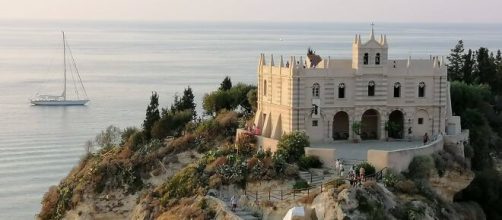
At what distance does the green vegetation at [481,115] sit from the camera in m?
44.3

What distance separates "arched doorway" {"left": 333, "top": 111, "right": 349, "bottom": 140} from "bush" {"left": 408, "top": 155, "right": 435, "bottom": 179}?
21.3 ft

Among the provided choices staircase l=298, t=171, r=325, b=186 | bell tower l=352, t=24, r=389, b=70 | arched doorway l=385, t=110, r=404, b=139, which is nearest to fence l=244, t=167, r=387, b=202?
staircase l=298, t=171, r=325, b=186

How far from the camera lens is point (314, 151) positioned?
131 feet

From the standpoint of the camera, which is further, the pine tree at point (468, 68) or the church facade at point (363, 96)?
the pine tree at point (468, 68)

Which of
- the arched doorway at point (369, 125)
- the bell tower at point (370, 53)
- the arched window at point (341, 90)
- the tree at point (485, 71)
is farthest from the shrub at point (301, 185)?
the tree at point (485, 71)

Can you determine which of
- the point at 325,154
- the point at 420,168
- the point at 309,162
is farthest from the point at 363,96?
the point at 309,162

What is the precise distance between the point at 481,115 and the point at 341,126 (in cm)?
1125

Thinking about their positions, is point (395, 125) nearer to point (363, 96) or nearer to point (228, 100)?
point (363, 96)

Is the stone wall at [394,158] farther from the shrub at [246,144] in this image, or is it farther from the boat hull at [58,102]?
the boat hull at [58,102]

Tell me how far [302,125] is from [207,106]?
17176mm

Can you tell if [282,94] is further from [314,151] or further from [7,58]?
[7,58]

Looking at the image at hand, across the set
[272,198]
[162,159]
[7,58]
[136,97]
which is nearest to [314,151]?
[272,198]

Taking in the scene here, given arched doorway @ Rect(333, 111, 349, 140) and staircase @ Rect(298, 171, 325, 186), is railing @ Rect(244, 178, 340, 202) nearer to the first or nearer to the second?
staircase @ Rect(298, 171, 325, 186)

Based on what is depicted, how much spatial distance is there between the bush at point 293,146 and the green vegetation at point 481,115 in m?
8.93
